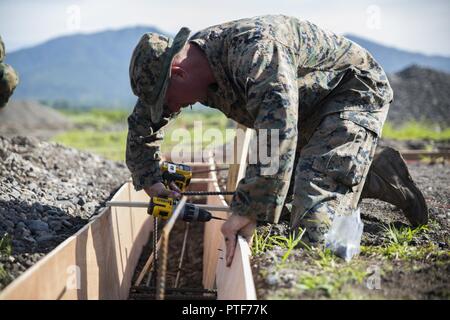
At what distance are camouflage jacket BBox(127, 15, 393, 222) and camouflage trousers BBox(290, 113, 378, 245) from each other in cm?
11

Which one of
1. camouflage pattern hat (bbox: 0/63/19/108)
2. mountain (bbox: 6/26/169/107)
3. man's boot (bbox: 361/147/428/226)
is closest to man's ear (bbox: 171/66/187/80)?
man's boot (bbox: 361/147/428/226)

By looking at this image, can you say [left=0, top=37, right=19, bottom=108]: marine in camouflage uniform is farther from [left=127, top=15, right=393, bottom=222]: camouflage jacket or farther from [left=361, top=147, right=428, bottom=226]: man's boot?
[left=361, top=147, right=428, bottom=226]: man's boot

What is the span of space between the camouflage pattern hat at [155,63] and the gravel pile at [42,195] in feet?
3.93

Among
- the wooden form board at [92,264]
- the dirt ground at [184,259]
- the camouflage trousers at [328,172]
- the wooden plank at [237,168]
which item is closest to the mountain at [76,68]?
the dirt ground at [184,259]

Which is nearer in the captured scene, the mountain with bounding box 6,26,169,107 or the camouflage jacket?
the camouflage jacket

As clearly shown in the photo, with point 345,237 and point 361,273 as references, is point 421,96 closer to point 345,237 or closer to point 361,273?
point 345,237

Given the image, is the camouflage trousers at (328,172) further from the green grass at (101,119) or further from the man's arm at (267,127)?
the green grass at (101,119)

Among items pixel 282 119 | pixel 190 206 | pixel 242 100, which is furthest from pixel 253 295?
pixel 242 100

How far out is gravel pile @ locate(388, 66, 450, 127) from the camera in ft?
→ 63.0

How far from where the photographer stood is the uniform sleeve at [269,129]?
8.80 feet

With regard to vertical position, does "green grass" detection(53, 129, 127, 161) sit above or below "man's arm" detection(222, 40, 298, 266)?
below

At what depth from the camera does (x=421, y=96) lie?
2139 cm

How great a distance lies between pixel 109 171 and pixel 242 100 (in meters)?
4.11

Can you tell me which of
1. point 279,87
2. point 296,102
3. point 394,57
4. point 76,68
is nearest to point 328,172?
point 296,102
